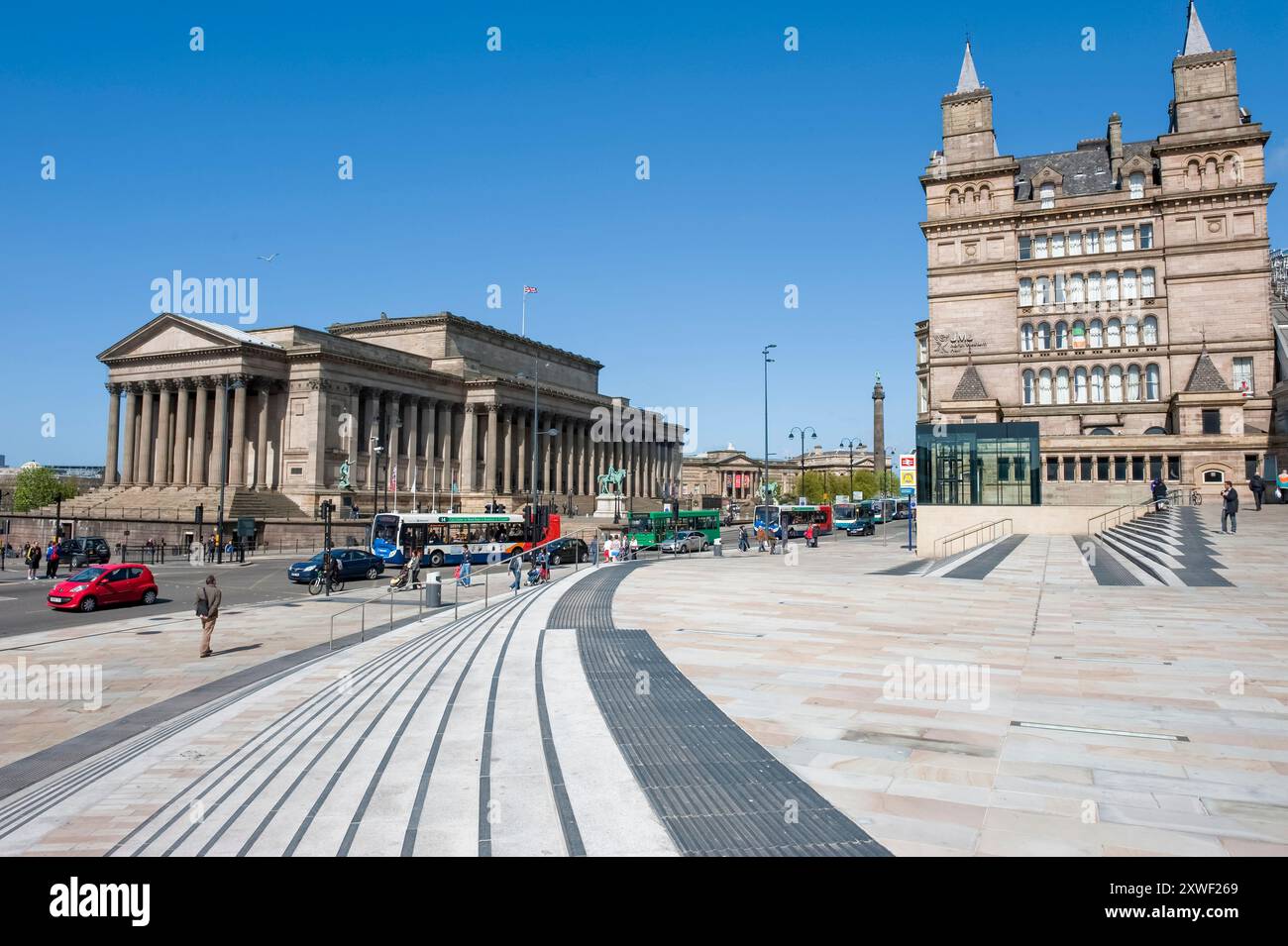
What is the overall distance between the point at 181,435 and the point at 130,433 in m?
7.74

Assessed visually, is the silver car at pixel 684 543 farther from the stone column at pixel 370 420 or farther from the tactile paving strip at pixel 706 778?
the stone column at pixel 370 420

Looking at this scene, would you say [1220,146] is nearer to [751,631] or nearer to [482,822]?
[751,631]

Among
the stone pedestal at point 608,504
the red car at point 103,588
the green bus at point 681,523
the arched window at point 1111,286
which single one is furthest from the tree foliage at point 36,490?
the arched window at point 1111,286

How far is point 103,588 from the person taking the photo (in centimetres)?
2423

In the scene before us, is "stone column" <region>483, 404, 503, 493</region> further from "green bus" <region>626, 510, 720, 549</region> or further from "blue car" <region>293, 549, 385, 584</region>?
"blue car" <region>293, 549, 385, 584</region>

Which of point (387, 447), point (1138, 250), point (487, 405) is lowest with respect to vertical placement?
point (387, 447)

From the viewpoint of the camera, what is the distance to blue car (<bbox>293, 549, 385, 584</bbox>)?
105ft

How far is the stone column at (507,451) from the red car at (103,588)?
56.6m

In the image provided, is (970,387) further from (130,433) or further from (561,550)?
(130,433)

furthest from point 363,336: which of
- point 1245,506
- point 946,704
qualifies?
point 946,704

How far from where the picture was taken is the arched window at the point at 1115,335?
58.3 m

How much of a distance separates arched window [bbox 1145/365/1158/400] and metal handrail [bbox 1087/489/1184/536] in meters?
8.57

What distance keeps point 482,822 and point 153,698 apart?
9.00 meters
